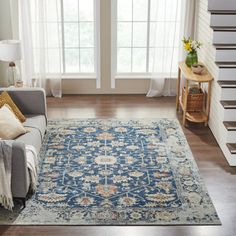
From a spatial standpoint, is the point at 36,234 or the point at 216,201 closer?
the point at 36,234

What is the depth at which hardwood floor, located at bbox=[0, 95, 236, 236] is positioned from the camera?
4324 mm

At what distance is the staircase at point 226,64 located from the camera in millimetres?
5672

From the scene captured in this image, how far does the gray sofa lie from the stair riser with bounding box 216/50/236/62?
94.5 inches

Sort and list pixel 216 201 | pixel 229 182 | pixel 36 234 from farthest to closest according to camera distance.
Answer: pixel 229 182 < pixel 216 201 < pixel 36 234

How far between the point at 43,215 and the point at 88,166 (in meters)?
1.07

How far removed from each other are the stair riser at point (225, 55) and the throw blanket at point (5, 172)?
3194mm

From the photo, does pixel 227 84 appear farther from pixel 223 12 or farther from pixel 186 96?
pixel 223 12

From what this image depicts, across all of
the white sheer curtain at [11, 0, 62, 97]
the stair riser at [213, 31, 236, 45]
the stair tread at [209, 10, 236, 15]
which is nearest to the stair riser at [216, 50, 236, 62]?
the stair riser at [213, 31, 236, 45]

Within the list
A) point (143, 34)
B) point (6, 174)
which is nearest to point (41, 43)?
point (143, 34)

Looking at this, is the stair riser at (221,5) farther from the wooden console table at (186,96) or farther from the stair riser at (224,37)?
the wooden console table at (186,96)

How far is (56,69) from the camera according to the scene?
7.63m

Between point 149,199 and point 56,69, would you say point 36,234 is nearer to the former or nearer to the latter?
point 149,199

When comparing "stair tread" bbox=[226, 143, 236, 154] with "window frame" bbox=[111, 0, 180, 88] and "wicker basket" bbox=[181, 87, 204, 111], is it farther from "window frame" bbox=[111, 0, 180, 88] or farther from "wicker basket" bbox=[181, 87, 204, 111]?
"window frame" bbox=[111, 0, 180, 88]

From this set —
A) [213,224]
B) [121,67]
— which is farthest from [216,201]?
[121,67]
